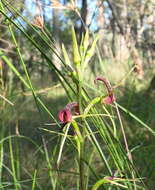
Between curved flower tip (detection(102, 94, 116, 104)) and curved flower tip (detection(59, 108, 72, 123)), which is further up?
curved flower tip (detection(102, 94, 116, 104))

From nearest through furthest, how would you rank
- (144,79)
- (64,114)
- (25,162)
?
(64,114)
(25,162)
(144,79)

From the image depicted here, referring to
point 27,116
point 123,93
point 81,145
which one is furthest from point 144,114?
point 81,145

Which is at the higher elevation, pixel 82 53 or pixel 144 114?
pixel 82 53

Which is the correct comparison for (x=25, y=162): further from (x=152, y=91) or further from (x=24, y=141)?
(x=152, y=91)

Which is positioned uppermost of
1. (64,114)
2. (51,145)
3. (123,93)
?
(64,114)

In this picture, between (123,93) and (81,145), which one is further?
(123,93)

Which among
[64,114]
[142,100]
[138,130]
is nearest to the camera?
[64,114]

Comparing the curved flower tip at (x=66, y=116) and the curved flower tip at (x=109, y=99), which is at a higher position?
the curved flower tip at (x=109, y=99)

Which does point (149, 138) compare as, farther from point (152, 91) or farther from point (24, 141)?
point (152, 91)

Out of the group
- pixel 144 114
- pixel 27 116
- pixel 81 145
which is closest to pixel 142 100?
pixel 144 114
